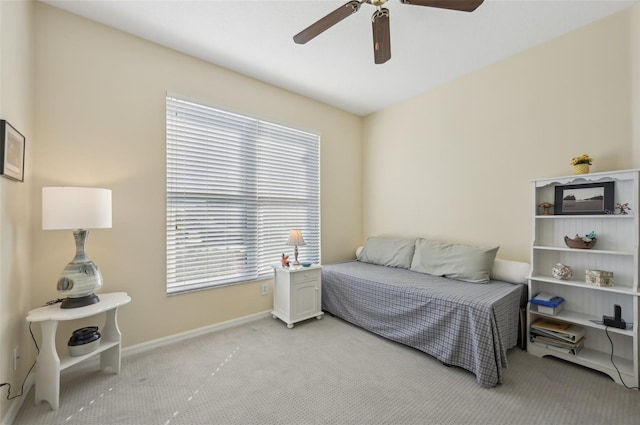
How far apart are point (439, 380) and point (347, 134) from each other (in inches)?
130

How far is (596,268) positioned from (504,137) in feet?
4.71

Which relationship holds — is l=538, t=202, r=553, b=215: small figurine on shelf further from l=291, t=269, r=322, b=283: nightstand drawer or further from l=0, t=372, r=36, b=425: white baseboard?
l=0, t=372, r=36, b=425: white baseboard

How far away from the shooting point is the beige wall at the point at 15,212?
1541mm

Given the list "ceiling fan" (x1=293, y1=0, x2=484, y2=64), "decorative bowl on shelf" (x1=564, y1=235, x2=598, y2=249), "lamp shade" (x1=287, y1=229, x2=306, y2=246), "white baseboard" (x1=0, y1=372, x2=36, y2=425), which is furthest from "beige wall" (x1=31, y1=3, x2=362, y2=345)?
"decorative bowl on shelf" (x1=564, y1=235, x2=598, y2=249)

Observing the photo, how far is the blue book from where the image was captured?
88.7 inches

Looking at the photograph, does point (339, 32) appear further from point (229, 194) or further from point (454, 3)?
point (229, 194)

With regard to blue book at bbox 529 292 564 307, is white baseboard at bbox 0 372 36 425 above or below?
below

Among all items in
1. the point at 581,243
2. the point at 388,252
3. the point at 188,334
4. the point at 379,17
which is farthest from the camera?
the point at 388,252

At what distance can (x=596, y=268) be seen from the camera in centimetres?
223

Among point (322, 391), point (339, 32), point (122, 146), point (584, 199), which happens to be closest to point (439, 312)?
point (322, 391)

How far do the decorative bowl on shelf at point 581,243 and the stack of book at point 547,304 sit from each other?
484 mm

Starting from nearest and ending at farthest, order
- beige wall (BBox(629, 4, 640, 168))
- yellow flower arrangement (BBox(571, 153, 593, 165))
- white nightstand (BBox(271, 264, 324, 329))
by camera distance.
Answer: beige wall (BBox(629, 4, 640, 168)), yellow flower arrangement (BBox(571, 153, 593, 165)), white nightstand (BBox(271, 264, 324, 329))

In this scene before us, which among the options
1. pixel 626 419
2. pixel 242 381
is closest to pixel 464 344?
pixel 626 419

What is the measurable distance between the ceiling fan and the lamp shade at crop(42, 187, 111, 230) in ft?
6.02
